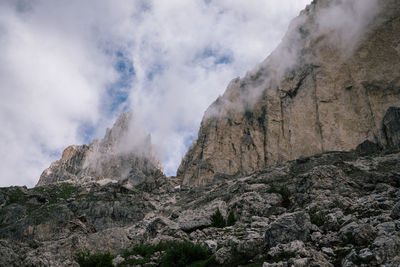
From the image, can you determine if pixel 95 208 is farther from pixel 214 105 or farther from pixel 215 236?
pixel 215 236

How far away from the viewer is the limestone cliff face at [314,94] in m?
90.2

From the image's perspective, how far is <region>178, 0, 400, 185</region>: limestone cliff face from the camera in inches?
3553

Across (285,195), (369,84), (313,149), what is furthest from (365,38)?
(285,195)

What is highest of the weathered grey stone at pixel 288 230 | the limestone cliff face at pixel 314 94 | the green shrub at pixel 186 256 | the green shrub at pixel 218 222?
the limestone cliff face at pixel 314 94

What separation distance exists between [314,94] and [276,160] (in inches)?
1050

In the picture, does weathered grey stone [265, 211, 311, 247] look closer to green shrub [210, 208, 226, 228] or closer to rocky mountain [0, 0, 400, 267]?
rocky mountain [0, 0, 400, 267]

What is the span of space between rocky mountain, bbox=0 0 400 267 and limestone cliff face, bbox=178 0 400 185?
1.18 feet

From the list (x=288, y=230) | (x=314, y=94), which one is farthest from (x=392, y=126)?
(x=288, y=230)

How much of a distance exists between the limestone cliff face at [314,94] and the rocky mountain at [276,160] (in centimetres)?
36

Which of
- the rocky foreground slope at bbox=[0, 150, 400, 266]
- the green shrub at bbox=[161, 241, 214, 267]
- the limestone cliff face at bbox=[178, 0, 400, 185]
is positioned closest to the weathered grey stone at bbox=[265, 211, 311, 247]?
the rocky foreground slope at bbox=[0, 150, 400, 266]

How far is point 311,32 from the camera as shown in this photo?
10700cm

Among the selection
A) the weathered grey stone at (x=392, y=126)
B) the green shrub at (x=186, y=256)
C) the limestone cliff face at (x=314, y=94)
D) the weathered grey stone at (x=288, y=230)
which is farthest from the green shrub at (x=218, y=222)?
the limestone cliff face at (x=314, y=94)

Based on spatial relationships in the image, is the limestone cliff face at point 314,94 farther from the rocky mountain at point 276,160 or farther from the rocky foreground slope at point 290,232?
the rocky foreground slope at point 290,232

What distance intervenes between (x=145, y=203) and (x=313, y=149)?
2299 inches
